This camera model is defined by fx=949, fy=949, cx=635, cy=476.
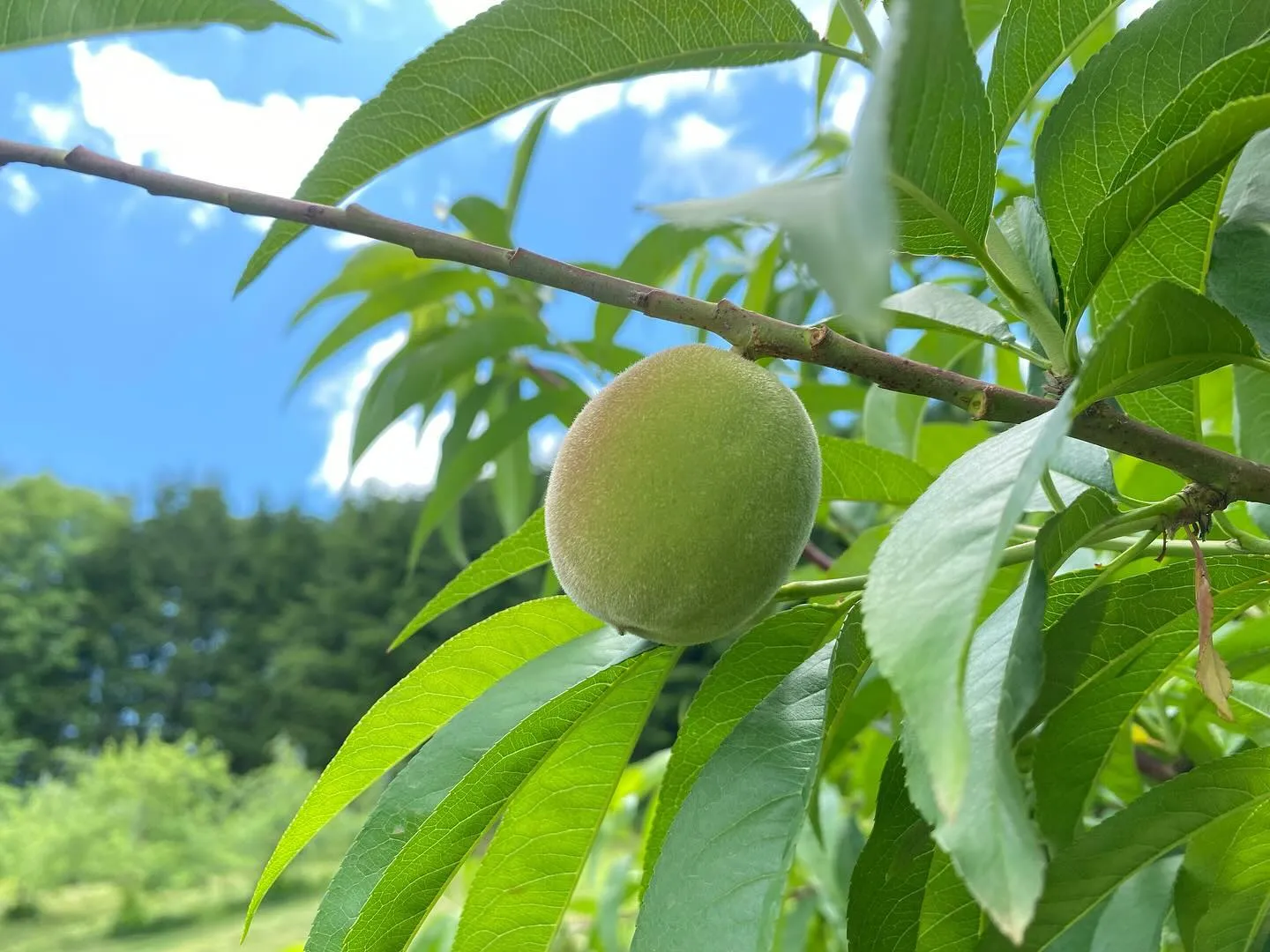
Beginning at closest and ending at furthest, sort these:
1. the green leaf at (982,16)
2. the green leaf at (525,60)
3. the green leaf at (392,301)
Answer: the green leaf at (525,60), the green leaf at (982,16), the green leaf at (392,301)

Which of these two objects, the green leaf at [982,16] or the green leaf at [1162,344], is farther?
the green leaf at [982,16]

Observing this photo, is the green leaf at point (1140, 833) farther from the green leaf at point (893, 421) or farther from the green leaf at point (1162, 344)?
the green leaf at point (893, 421)

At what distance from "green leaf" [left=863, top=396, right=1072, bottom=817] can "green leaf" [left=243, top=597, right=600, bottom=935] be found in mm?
429

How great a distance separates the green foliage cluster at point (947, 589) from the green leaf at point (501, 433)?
892 mm

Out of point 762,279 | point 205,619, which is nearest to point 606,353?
point 762,279

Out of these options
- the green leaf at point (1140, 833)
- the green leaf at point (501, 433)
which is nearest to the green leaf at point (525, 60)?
the green leaf at point (1140, 833)

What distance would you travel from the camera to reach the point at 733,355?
65cm

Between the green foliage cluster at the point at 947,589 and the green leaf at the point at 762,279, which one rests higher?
the green leaf at the point at 762,279

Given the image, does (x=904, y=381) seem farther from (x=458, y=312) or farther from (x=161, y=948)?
(x=161, y=948)

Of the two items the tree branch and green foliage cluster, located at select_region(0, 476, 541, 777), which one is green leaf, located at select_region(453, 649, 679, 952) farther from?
green foliage cluster, located at select_region(0, 476, 541, 777)

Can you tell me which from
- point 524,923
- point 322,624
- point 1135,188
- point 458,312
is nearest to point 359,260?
point 458,312

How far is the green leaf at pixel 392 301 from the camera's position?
1845mm

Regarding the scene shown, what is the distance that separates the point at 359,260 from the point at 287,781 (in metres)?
15.4

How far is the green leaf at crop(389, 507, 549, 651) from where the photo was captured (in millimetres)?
838
